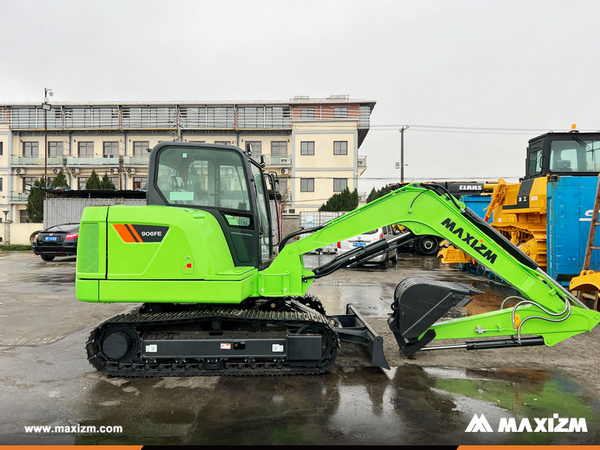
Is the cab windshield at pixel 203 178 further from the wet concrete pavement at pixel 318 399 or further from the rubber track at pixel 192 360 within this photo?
the wet concrete pavement at pixel 318 399

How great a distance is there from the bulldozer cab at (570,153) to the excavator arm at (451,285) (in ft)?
23.2

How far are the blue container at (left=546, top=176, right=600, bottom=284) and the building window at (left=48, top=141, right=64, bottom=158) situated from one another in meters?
41.3

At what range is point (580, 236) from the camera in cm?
820

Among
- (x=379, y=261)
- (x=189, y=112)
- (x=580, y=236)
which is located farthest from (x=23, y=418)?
(x=189, y=112)

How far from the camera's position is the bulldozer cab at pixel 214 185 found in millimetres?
4430

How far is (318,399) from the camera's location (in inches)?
146

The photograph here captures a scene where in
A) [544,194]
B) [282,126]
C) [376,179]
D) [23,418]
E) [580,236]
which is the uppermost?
[282,126]

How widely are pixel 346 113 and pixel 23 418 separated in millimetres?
33945

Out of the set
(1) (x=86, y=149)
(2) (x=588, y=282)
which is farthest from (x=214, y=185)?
(1) (x=86, y=149)

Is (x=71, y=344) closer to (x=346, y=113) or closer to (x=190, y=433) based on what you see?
(x=190, y=433)

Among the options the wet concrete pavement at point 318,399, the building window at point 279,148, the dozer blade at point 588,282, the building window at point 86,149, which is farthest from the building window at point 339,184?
the wet concrete pavement at point 318,399

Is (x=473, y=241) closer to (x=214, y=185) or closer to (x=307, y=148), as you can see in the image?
(x=214, y=185)

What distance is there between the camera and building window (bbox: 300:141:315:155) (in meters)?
34.5

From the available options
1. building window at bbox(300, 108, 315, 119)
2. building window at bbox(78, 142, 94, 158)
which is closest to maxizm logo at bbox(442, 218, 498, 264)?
building window at bbox(300, 108, 315, 119)
